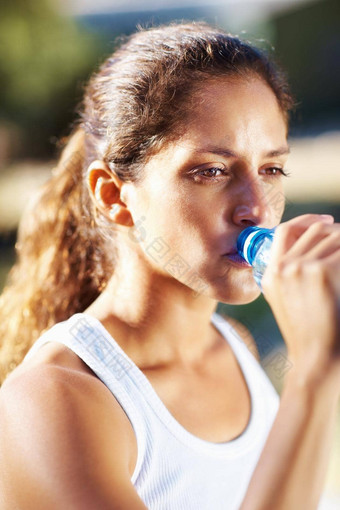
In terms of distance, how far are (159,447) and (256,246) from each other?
321 mm

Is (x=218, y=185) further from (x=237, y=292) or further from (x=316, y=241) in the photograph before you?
(x=316, y=241)

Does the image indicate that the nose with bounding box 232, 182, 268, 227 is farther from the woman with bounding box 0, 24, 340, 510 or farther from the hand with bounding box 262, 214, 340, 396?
the hand with bounding box 262, 214, 340, 396

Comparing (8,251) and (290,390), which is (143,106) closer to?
(290,390)

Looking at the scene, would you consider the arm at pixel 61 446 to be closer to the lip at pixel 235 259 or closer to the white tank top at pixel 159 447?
the white tank top at pixel 159 447

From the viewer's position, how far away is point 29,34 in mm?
3441

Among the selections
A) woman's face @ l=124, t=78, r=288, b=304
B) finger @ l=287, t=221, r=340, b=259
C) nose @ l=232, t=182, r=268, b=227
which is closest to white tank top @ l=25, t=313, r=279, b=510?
woman's face @ l=124, t=78, r=288, b=304

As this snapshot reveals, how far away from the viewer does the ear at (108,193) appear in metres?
0.97

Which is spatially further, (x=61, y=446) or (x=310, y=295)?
(x=61, y=446)

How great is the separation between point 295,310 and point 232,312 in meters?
2.30

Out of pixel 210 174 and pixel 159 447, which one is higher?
pixel 210 174

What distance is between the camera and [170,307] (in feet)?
3.26

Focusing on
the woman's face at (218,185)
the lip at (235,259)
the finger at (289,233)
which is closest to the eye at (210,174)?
the woman's face at (218,185)

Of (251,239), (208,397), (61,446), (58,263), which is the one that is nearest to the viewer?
(61,446)

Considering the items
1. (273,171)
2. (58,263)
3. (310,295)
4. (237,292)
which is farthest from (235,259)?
(58,263)
